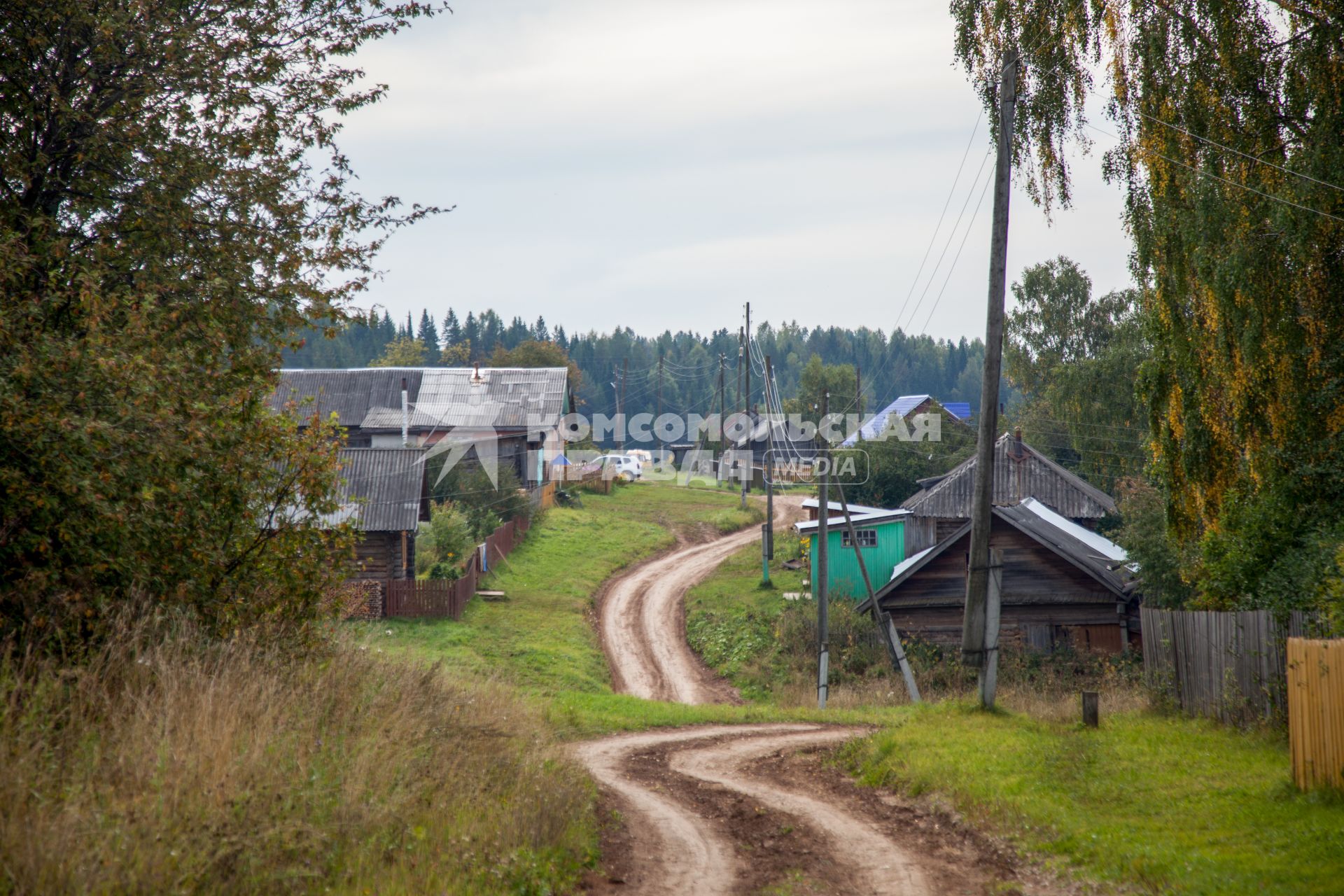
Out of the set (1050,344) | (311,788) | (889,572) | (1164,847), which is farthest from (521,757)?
(1050,344)

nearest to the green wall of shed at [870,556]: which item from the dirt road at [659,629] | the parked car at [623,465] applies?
the dirt road at [659,629]

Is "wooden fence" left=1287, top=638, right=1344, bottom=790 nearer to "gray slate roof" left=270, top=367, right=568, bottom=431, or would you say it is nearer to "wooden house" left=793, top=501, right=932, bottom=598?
"wooden house" left=793, top=501, right=932, bottom=598

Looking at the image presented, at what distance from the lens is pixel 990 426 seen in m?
14.2

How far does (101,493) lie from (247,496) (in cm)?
194

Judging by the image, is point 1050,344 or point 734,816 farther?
point 1050,344

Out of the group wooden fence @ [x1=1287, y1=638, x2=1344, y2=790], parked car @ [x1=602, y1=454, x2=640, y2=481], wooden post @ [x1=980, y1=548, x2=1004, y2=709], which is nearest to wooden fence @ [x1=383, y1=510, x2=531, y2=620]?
wooden post @ [x1=980, y1=548, x2=1004, y2=709]

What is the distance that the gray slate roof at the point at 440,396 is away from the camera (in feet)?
167

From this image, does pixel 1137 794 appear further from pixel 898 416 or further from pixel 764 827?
pixel 898 416

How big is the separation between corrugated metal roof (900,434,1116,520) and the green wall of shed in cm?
158

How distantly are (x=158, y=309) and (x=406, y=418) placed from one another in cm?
4207

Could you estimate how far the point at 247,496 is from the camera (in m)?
8.84

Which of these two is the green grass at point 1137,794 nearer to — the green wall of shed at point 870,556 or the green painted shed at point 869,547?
the green wall of shed at point 870,556

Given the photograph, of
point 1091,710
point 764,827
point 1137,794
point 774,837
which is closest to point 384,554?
point 1091,710

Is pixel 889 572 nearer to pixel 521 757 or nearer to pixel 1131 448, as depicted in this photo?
pixel 1131 448
